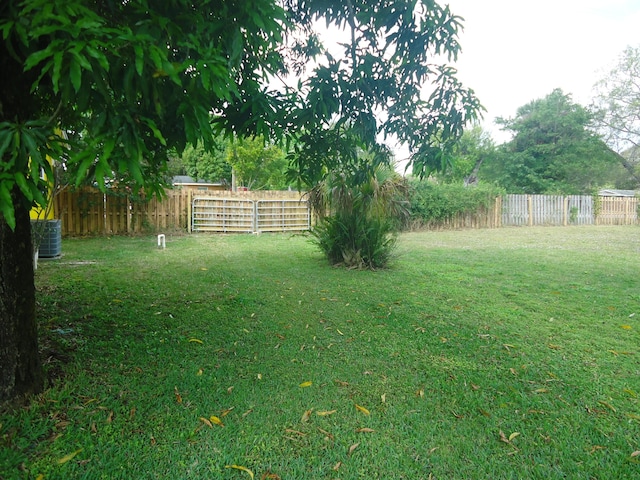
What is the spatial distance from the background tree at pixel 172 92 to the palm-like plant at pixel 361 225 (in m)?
3.17

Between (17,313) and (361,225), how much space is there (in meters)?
5.58

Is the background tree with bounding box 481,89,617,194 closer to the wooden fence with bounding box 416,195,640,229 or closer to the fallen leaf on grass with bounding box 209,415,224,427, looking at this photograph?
the wooden fence with bounding box 416,195,640,229

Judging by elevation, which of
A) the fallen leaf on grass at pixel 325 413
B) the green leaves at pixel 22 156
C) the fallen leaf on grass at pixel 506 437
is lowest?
the fallen leaf on grass at pixel 506 437

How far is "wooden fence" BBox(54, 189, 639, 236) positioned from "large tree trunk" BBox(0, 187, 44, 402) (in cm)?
481

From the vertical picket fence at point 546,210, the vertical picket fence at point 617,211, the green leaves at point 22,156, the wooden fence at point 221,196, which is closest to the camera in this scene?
the green leaves at point 22,156

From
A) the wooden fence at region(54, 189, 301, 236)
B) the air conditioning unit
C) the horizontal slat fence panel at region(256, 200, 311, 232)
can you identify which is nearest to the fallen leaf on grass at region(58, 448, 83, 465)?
the air conditioning unit

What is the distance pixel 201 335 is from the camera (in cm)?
367

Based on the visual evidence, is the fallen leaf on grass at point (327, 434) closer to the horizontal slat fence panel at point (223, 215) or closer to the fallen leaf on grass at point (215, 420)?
the fallen leaf on grass at point (215, 420)

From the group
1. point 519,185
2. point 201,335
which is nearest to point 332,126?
point 201,335

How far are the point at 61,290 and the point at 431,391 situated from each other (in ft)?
15.1

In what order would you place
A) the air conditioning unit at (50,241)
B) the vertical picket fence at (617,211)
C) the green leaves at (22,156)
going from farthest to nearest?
the vertical picket fence at (617,211)
the air conditioning unit at (50,241)
the green leaves at (22,156)

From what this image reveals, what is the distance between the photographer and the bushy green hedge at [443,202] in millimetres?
16859

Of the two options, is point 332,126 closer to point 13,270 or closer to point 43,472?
point 13,270

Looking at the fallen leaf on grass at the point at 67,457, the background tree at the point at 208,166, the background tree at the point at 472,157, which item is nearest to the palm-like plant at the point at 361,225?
the fallen leaf on grass at the point at 67,457
